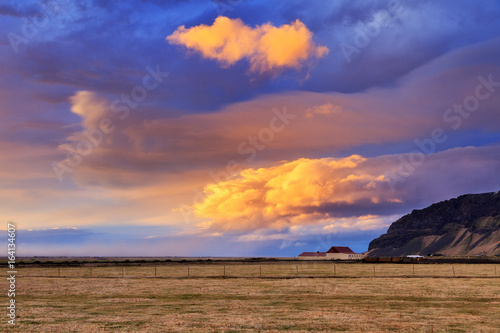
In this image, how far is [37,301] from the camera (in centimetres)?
3938

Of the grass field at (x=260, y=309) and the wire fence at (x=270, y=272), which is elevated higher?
the wire fence at (x=270, y=272)

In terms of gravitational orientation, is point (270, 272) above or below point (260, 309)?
above

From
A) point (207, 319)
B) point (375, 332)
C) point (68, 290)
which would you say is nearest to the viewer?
point (375, 332)

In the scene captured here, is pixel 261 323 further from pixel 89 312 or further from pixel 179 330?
pixel 89 312

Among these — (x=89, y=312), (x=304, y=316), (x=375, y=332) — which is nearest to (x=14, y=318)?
(x=89, y=312)

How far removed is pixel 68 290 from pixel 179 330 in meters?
30.3

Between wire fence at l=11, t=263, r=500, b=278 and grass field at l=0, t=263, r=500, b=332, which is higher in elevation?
wire fence at l=11, t=263, r=500, b=278

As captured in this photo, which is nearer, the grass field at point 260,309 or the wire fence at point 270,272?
the grass field at point 260,309

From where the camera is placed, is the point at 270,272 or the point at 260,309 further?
the point at 270,272

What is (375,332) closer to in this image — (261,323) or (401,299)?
(261,323)

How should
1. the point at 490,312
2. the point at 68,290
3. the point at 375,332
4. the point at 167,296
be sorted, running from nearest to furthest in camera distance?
the point at 375,332 → the point at 490,312 → the point at 167,296 → the point at 68,290

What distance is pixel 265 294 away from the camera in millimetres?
45250

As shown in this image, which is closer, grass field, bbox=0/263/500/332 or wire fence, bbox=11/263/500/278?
grass field, bbox=0/263/500/332

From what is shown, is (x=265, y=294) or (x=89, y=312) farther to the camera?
(x=265, y=294)
